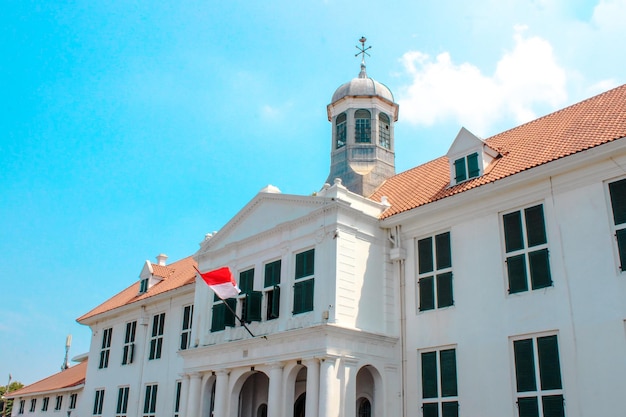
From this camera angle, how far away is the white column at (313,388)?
16.7 m

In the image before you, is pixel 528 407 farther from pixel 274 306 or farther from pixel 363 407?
pixel 274 306

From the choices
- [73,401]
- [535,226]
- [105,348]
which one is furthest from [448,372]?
[73,401]

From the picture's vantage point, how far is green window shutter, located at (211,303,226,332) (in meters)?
21.3

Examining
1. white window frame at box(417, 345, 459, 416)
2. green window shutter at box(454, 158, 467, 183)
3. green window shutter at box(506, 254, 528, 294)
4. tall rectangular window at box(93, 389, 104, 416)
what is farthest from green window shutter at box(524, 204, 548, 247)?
tall rectangular window at box(93, 389, 104, 416)

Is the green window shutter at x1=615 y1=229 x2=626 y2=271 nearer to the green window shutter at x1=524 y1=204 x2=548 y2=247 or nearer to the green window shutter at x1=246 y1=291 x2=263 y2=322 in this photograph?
the green window shutter at x1=524 y1=204 x2=548 y2=247

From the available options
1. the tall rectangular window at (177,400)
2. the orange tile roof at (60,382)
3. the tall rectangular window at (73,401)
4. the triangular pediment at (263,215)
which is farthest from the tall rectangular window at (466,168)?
the tall rectangular window at (73,401)

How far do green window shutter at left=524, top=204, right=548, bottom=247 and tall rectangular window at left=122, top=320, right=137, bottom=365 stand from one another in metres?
20.6

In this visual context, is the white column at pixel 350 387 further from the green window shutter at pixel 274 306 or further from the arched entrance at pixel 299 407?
the arched entrance at pixel 299 407

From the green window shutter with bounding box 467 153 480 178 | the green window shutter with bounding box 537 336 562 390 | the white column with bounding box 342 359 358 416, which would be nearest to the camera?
the green window shutter with bounding box 537 336 562 390

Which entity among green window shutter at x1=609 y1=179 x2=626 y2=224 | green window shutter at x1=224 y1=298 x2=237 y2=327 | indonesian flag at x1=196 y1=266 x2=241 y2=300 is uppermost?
green window shutter at x1=609 y1=179 x2=626 y2=224

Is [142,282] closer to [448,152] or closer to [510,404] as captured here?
[448,152]

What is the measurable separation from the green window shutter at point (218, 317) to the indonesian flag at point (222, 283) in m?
2.06

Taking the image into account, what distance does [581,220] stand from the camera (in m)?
15.0

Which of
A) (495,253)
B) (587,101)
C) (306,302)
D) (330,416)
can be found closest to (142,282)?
(306,302)
